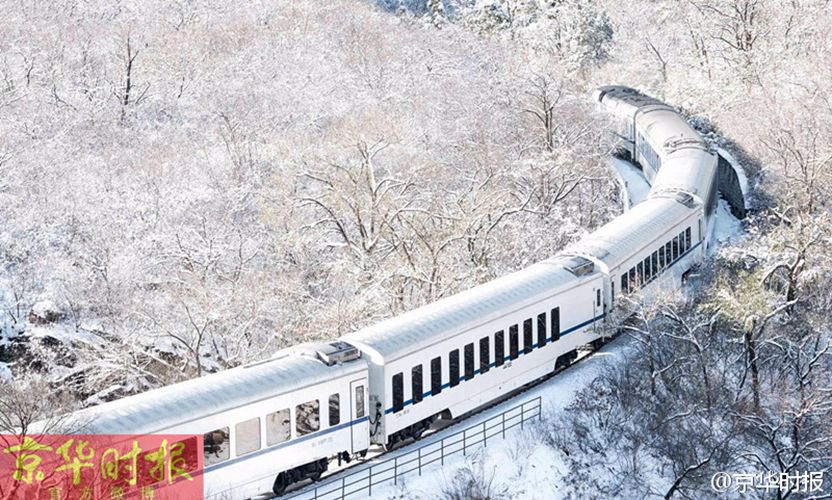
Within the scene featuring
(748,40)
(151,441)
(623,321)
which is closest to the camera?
(151,441)

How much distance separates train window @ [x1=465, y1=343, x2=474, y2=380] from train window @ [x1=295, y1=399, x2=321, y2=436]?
503 centimetres

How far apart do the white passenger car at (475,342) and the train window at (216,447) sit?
411 cm

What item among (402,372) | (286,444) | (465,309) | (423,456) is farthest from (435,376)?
(286,444)

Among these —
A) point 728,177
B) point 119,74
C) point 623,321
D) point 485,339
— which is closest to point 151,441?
point 485,339

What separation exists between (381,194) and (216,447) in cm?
1964

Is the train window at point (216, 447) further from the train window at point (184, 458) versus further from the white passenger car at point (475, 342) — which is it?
the white passenger car at point (475, 342)

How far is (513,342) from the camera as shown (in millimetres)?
28750

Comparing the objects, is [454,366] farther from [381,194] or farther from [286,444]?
[381,194]

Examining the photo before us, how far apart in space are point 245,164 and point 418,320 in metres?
26.8

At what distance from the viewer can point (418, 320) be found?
87.1ft

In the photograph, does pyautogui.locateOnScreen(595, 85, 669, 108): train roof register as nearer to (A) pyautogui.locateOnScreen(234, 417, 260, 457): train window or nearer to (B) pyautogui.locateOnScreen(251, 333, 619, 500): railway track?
(B) pyautogui.locateOnScreen(251, 333, 619, 500): railway track

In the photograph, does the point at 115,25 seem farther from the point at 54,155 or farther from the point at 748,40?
the point at 748,40

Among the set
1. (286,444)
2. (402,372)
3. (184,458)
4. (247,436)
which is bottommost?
(286,444)

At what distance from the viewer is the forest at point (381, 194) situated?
30.8 m
